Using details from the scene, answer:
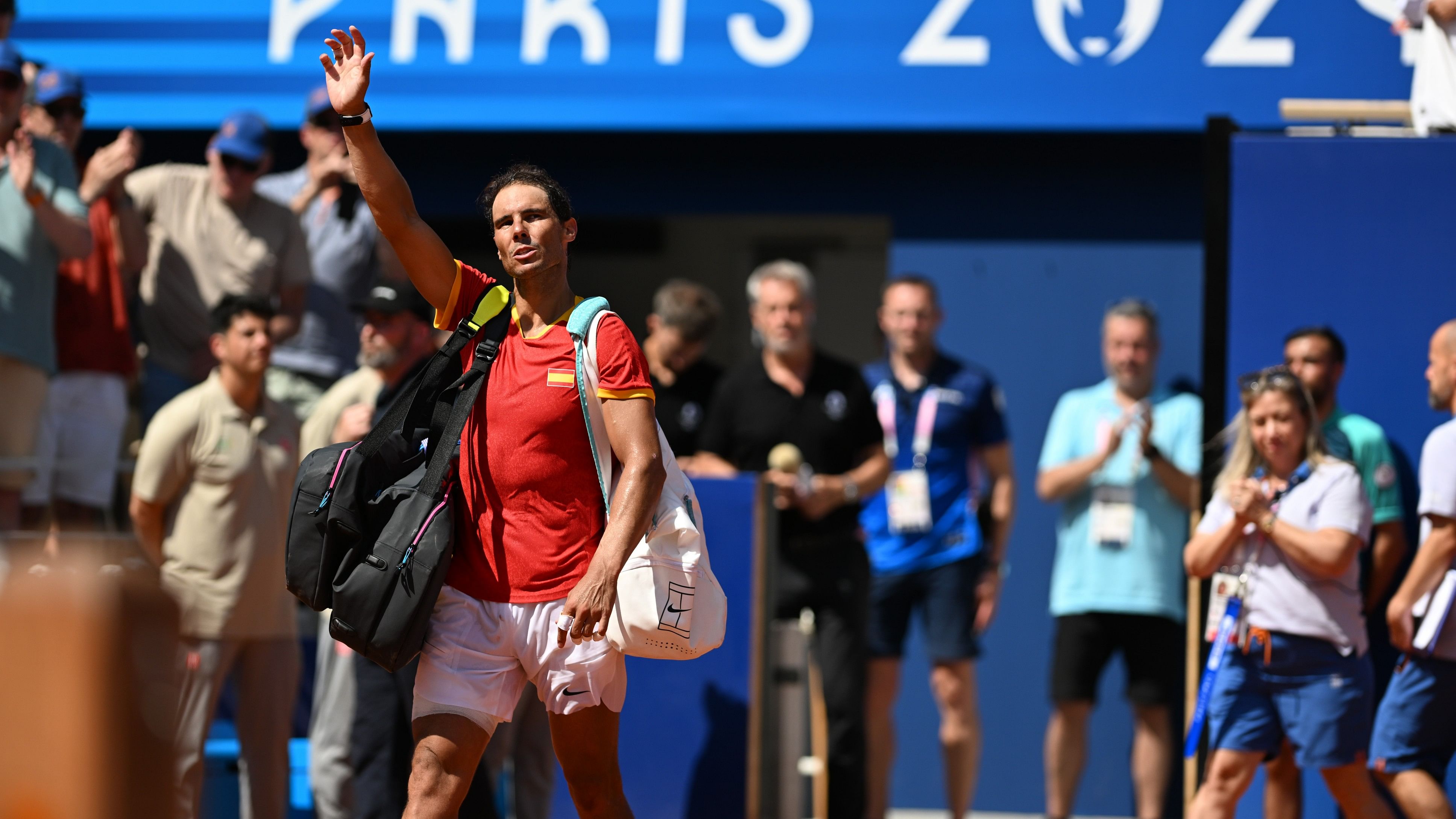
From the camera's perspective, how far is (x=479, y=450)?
4.06m

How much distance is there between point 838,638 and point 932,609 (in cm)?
82

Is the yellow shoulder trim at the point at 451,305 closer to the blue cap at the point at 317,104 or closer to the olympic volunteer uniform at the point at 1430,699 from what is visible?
the olympic volunteer uniform at the point at 1430,699

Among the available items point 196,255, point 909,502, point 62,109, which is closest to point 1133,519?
point 909,502

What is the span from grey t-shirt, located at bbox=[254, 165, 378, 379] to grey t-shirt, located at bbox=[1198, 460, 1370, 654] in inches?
167

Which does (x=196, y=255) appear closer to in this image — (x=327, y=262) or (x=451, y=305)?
(x=327, y=262)

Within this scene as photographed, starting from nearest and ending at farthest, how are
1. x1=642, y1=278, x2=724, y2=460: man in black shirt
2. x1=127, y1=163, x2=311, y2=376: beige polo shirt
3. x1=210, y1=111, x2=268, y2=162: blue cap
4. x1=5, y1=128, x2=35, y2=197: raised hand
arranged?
x1=5, y1=128, x2=35, y2=197: raised hand < x1=642, y1=278, x2=724, y2=460: man in black shirt < x1=210, y1=111, x2=268, y2=162: blue cap < x1=127, y1=163, x2=311, y2=376: beige polo shirt

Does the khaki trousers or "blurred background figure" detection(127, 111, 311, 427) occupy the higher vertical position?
"blurred background figure" detection(127, 111, 311, 427)

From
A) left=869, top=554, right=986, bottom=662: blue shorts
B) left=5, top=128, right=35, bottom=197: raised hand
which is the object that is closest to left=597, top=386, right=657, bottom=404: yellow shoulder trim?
left=869, top=554, right=986, bottom=662: blue shorts

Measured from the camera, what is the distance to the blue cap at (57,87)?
722 cm

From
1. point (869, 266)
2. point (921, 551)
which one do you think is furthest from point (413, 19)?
point (921, 551)

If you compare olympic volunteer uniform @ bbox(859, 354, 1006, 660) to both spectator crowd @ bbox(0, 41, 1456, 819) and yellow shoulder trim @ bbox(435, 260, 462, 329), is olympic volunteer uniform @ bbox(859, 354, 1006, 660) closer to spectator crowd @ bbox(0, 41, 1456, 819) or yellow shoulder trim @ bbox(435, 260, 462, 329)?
spectator crowd @ bbox(0, 41, 1456, 819)

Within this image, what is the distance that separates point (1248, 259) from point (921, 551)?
6.80 feet

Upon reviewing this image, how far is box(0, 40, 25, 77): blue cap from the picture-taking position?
22.2ft

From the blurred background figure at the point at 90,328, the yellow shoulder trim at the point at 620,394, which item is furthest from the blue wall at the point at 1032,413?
the yellow shoulder trim at the point at 620,394
